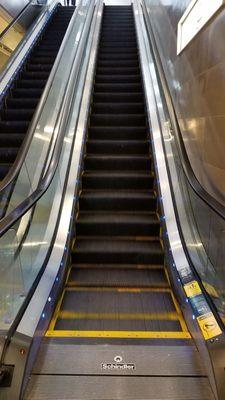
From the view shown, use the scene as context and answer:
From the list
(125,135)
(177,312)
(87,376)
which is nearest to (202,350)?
(177,312)

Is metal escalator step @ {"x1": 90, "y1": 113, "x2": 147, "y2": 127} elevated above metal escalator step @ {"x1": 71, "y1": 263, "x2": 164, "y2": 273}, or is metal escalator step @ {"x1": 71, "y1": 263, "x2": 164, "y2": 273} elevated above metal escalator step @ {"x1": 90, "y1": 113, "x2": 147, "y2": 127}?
metal escalator step @ {"x1": 90, "y1": 113, "x2": 147, "y2": 127}

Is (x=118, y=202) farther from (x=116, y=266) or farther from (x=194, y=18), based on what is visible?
(x=194, y=18)

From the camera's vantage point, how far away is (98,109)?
5.51m

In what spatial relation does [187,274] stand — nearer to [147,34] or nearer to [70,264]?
[70,264]

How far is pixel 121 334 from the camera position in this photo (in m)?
2.38

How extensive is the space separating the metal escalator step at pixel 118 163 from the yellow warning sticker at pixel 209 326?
263 cm

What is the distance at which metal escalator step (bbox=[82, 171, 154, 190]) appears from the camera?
13.9ft

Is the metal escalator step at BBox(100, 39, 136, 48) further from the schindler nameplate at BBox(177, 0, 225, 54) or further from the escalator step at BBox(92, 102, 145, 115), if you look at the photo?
the schindler nameplate at BBox(177, 0, 225, 54)

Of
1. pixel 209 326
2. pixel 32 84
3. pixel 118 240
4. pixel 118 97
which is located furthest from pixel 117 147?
pixel 209 326

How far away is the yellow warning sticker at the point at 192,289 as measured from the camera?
2.50 meters

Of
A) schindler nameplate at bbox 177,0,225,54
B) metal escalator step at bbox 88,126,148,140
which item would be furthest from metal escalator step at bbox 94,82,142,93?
schindler nameplate at bbox 177,0,225,54

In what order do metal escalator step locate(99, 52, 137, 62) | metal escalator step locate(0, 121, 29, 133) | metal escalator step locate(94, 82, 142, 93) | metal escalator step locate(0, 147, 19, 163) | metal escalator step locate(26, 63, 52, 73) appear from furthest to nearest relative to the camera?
metal escalator step locate(99, 52, 137, 62), metal escalator step locate(26, 63, 52, 73), metal escalator step locate(94, 82, 142, 93), metal escalator step locate(0, 121, 29, 133), metal escalator step locate(0, 147, 19, 163)

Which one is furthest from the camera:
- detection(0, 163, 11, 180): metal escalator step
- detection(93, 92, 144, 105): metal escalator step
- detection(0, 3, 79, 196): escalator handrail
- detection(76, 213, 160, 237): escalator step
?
detection(93, 92, 144, 105): metal escalator step

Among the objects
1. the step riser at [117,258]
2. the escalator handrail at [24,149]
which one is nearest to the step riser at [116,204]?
the step riser at [117,258]
